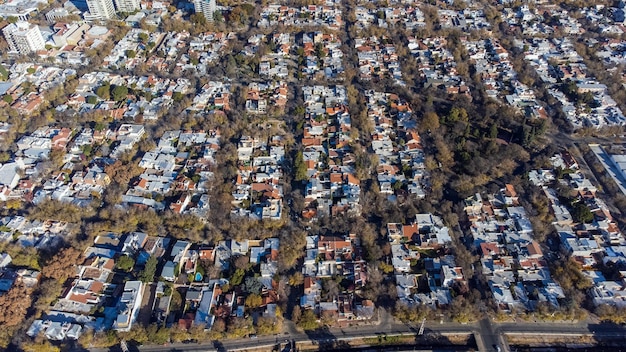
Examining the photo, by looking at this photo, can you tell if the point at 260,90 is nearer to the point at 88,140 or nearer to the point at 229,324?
the point at 88,140

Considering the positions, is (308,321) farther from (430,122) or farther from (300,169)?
(430,122)

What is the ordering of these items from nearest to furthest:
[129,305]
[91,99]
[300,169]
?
1. [129,305]
2. [300,169]
3. [91,99]

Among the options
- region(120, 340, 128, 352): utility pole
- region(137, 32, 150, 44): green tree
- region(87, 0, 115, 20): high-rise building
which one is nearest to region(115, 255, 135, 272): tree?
region(120, 340, 128, 352): utility pole

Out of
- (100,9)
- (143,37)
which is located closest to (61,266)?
(143,37)

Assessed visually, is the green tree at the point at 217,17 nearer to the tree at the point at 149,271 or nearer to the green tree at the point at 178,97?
the green tree at the point at 178,97

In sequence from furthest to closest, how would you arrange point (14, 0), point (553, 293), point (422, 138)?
point (14, 0) < point (422, 138) < point (553, 293)

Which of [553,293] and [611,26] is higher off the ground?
[611,26]

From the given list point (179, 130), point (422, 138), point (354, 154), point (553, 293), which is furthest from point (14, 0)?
point (553, 293)
